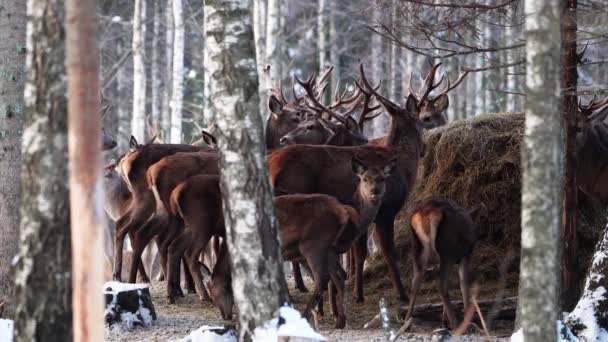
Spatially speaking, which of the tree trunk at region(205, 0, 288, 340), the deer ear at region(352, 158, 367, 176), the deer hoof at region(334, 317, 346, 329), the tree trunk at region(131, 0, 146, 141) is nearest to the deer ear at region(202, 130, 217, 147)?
the deer ear at region(352, 158, 367, 176)

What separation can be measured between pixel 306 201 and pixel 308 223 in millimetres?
243

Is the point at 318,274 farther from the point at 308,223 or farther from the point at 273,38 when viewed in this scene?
the point at 273,38

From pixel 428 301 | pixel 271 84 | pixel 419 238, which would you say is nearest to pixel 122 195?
pixel 271 84

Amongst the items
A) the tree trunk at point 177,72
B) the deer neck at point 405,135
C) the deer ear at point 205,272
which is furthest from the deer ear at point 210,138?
the tree trunk at point 177,72

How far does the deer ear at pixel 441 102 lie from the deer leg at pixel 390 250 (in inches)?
111

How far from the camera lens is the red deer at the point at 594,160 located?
43.2 feet

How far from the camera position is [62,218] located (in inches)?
263

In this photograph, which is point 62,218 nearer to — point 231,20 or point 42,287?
point 42,287

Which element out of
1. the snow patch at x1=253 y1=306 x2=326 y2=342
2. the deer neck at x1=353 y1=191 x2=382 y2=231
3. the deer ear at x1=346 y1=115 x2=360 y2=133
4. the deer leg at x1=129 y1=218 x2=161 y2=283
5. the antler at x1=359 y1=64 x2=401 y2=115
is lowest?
the snow patch at x1=253 y1=306 x2=326 y2=342

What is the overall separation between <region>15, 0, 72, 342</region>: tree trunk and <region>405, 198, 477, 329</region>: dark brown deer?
14.2ft

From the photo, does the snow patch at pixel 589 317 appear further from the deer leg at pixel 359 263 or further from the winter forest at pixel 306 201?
the deer leg at pixel 359 263

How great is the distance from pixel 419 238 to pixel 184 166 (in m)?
2.73

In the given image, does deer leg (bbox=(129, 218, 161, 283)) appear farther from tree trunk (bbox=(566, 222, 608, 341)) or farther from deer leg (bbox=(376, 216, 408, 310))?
tree trunk (bbox=(566, 222, 608, 341))

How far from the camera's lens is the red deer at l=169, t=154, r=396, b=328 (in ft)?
33.3
